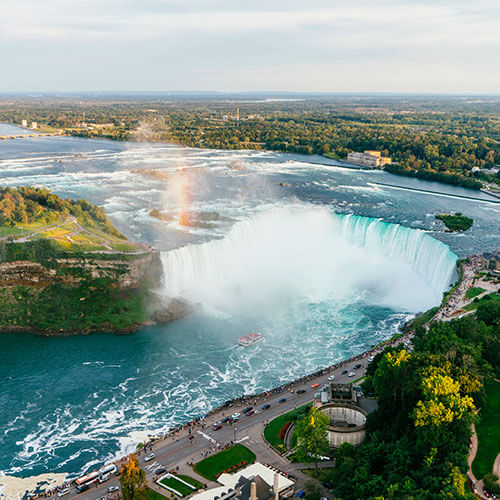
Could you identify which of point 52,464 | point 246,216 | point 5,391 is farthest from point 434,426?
point 246,216

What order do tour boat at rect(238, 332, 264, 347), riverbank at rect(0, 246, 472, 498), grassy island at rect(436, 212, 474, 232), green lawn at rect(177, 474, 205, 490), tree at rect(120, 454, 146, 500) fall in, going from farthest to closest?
grassy island at rect(436, 212, 474, 232) → tour boat at rect(238, 332, 264, 347) → riverbank at rect(0, 246, 472, 498) → green lawn at rect(177, 474, 205, 490) → tree at rect(120, 454, 146, 500)

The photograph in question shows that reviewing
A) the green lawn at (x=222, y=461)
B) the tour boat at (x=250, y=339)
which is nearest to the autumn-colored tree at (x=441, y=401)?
the green lawn at (x=222, y=461)

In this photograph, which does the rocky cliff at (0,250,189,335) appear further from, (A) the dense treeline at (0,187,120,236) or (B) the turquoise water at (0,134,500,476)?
(A) the dense treeline at (0,187,120,236)

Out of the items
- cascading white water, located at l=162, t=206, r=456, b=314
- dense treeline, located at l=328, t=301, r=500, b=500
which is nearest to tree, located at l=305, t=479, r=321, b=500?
dense treeline, located at l=328, t=301, r=500, b=500

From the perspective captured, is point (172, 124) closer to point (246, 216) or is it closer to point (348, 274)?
point (246, 216)

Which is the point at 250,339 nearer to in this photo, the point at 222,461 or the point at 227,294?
the point at 227,294

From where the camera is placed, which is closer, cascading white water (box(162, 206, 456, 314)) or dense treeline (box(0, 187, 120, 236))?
cascading white water (box(162, 206, 456, 314))

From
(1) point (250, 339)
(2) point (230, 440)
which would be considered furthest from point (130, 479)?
(1) point (250, 339)
